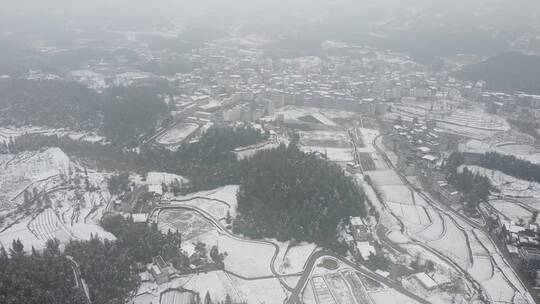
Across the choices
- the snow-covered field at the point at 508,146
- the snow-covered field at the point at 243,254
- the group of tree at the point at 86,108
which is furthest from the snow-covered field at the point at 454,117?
the snow-covered field at the point at 243,254

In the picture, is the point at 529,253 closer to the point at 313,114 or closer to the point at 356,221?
the point at 356,221

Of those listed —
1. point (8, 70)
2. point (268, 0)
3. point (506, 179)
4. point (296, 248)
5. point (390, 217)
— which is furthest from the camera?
point (268, 0)

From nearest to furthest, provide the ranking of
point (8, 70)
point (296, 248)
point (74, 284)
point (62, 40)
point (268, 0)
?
point (74, 284) → point (296, 248) → point (8, 70) → point (62, 40) → point (268, 0)

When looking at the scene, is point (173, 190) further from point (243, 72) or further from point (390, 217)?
point (243, 72)

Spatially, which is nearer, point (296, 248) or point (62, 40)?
point (296, 248)

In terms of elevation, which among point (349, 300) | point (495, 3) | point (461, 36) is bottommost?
point (349, 300)

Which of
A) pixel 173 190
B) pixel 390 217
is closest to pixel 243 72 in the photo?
pixel 173 190

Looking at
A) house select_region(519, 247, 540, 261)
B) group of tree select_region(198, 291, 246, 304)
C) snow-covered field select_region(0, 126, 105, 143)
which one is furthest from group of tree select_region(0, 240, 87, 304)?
house select_region(519, 247, 540, 261)
